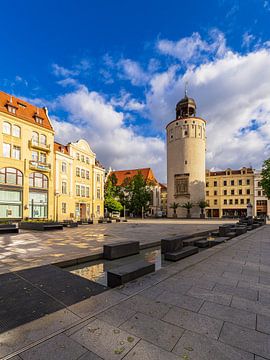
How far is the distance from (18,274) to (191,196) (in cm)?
5674

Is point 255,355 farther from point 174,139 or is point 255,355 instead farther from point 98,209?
point 174,139

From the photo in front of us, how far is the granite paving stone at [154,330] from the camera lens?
2.73 metres

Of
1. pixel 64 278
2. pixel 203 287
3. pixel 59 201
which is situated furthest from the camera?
pixel 59 201

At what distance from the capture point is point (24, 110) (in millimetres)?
33344

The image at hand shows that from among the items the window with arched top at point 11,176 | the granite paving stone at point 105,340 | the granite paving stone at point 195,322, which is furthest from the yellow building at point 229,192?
the granite paving stone at point 105,340

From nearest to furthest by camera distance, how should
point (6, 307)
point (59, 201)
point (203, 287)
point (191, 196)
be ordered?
point (6, 307) < point (203, 287) < point (59, 201) < point (191, 196)

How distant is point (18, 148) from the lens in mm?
30531

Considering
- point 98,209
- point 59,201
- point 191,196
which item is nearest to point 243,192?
point 191,196

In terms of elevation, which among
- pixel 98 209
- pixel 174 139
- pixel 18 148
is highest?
pixel 174 139

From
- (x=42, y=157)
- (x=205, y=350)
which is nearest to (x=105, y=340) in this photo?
(x=205, y=350)

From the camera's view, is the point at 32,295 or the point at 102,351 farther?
the point at 32,295

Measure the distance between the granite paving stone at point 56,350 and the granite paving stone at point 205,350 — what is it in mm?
1195

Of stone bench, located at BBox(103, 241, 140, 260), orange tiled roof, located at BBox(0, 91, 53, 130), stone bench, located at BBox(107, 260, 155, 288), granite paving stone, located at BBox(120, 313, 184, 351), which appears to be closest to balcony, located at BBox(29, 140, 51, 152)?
orange tiled roof, located at BBox(0, 91, 53, 130)

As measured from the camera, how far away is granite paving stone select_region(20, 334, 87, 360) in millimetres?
2430
